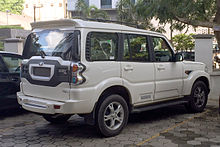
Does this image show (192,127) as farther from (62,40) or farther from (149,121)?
(62,40)

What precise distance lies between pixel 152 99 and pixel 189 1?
333cm

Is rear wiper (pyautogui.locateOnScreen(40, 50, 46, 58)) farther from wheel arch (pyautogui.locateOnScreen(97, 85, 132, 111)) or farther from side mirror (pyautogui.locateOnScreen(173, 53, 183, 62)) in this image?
side mirror (pyautogui.locateOnScreen(173, 53, 183, 62))

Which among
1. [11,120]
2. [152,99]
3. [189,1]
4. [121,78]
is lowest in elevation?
[11,120]

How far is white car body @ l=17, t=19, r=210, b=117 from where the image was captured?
4.54 m

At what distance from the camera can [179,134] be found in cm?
527

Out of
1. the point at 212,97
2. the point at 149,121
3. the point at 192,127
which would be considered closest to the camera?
the point at 192,127

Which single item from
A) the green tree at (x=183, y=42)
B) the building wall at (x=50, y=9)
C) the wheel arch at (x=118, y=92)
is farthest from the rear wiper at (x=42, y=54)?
the building wall at (x=50, y=9)

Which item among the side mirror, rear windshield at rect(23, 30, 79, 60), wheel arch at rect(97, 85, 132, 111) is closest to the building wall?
the side mirror

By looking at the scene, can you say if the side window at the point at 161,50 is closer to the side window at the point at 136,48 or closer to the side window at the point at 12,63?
the side window at the point at 136,48

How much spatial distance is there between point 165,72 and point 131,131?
1518mm

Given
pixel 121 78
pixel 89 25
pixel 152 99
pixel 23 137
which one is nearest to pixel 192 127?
pixel 152 99

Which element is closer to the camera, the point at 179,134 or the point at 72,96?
the point at 72,96

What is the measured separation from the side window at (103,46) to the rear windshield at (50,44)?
38cm

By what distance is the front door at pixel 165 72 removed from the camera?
5.93 m
